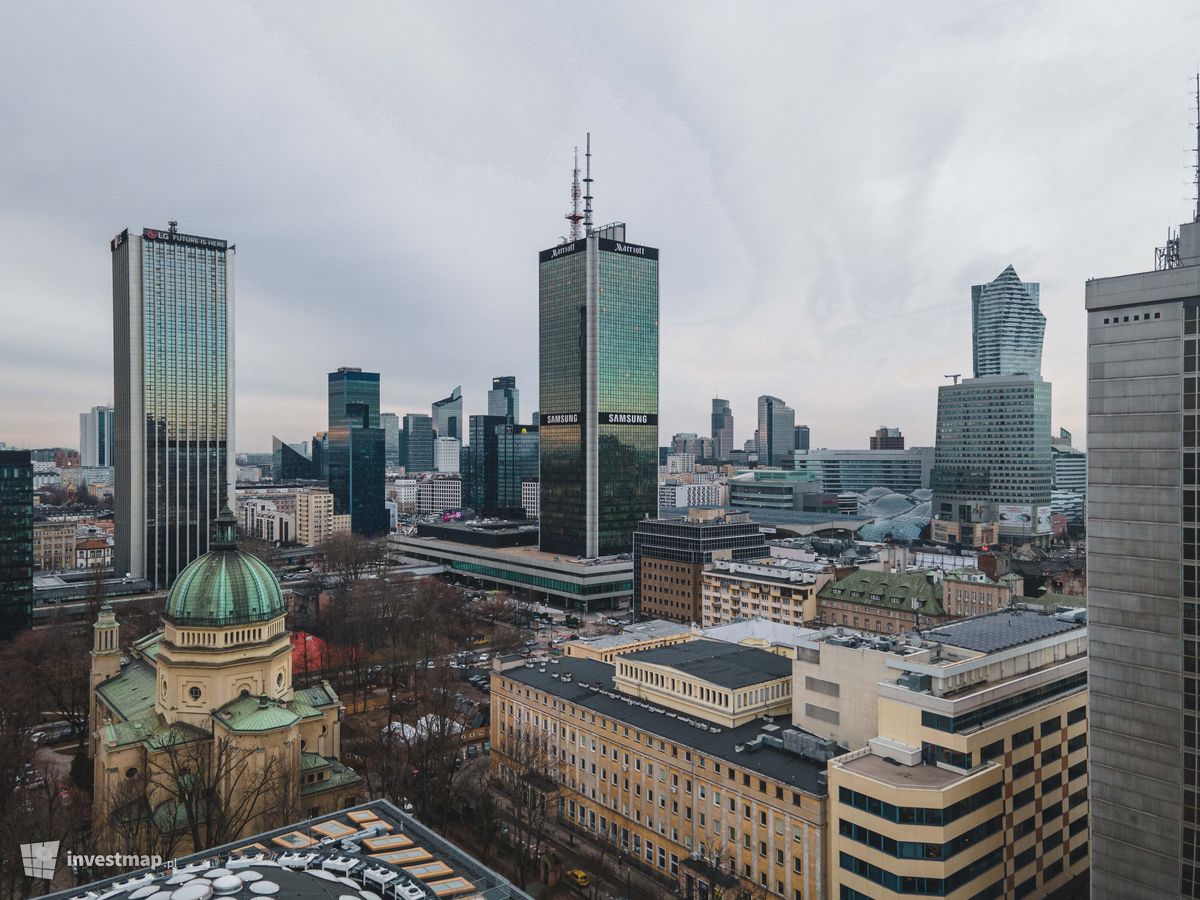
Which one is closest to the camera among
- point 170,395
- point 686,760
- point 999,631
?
point 686,760

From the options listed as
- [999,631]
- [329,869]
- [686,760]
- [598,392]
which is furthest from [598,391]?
[329,869]

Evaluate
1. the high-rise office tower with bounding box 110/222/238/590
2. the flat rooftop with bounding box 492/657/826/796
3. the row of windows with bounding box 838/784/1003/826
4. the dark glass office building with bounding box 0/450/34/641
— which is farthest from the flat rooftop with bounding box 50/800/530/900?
the high-rise office tower with bounding box 110/222/238/590

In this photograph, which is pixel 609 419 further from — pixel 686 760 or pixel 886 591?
pixel 686 760

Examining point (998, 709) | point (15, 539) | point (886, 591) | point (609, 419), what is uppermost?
point (609, 419)

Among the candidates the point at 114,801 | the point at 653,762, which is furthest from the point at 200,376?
the point at 653,762

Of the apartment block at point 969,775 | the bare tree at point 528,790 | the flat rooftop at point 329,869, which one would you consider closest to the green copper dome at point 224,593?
the bare tree at point 528,790

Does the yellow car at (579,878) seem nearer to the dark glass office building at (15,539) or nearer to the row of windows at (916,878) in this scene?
the row of windows at (916,878)
